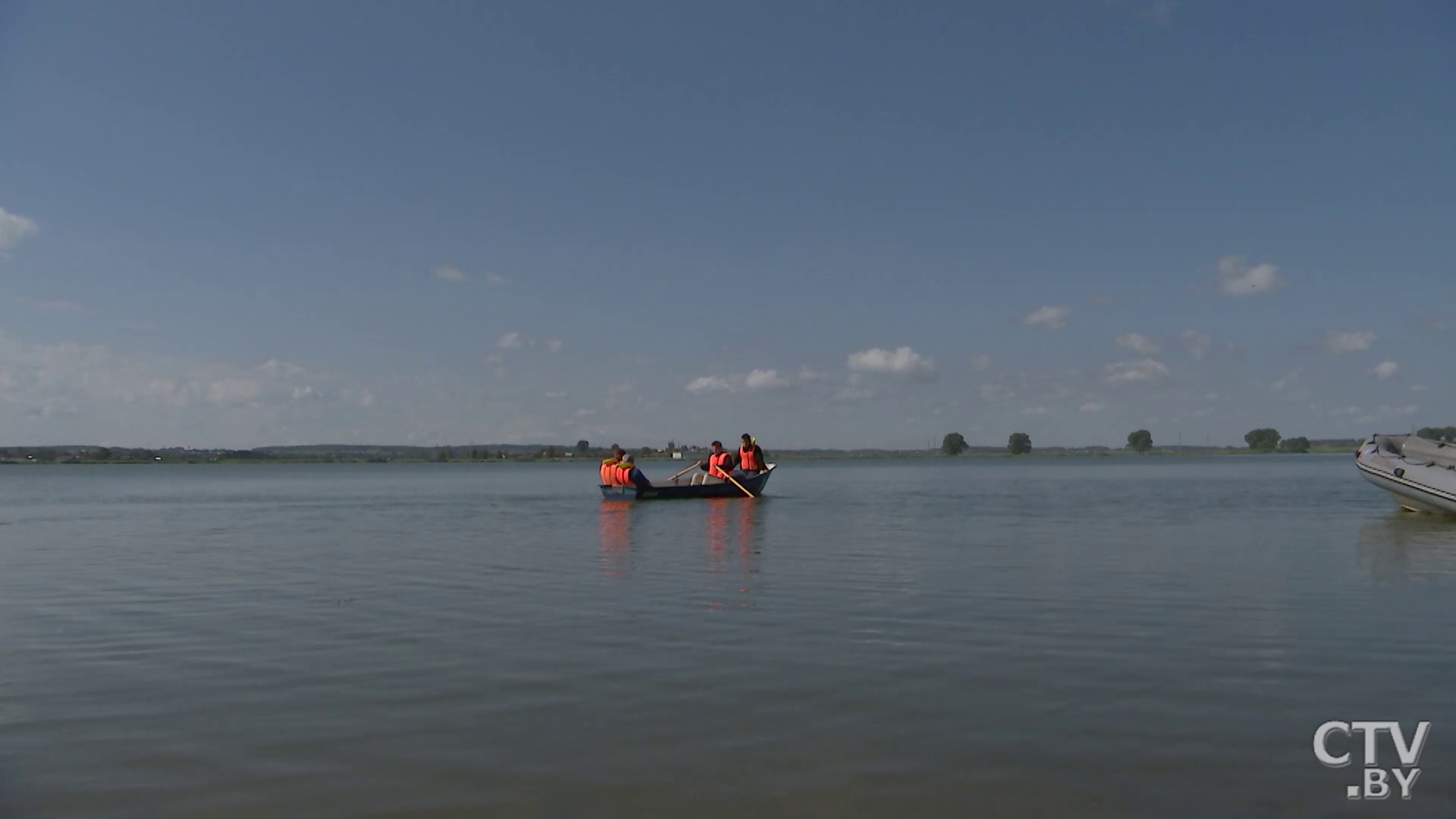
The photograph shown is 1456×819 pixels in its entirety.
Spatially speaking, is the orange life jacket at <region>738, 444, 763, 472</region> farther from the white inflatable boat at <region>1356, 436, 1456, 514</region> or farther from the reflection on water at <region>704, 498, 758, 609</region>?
the white inflatable boat at <region>1356, 436, 1456, 514</region>

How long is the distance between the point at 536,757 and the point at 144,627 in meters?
6.60

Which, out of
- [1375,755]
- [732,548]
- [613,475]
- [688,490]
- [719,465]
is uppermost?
[719,465]

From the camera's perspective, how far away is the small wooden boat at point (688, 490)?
32.8m

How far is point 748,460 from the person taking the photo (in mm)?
34781

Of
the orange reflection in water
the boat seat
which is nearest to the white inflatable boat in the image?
the boat seat

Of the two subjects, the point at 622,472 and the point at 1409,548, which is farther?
the point at 622,472

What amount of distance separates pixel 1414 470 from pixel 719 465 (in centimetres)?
1889

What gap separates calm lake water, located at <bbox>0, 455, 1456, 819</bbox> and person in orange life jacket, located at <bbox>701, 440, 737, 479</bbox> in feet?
53.3

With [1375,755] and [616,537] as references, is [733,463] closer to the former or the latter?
[616,537]

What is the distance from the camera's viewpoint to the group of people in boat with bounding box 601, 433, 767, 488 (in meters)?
32.7

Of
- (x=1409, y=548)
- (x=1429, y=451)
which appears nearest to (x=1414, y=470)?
(x=1429, y=451)

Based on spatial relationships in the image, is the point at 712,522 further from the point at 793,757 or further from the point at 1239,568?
the point at 793,757

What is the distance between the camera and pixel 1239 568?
14484mm

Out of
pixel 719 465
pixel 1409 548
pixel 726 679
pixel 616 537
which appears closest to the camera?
pixel 726 679
